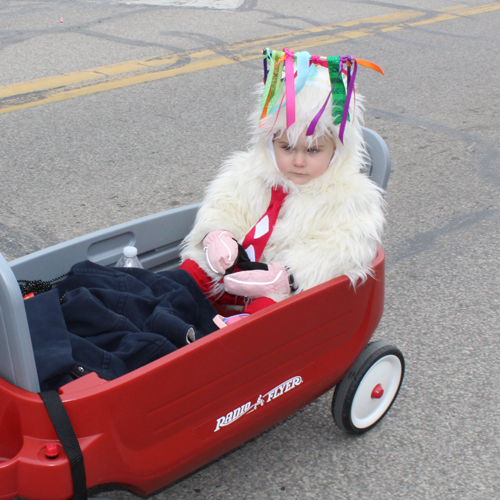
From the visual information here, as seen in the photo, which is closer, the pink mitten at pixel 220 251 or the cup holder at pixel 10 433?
the cup holder at pixel 10 433

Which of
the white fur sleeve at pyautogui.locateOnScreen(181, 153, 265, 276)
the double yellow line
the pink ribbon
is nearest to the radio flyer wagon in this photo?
the white fur sleeve at pyautogui.locateOnScreen(181, 153, 265, 276)

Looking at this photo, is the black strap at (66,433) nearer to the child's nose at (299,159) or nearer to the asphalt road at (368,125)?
the asphalt road at (368,125)

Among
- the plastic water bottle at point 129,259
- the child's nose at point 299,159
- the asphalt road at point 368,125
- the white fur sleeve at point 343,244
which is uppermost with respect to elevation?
the child's nose at point 299,159

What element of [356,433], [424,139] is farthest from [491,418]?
[424,139]

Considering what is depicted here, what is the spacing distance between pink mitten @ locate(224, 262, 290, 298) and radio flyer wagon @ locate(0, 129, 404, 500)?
0.24m

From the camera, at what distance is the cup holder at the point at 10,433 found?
1321 mm

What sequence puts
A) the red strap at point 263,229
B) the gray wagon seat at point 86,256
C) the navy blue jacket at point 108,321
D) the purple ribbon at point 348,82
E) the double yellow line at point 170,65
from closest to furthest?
the gray wagon seat at point 86,256
the navy blue jacket at point 108,321
the purple ribbon at point 348,82
the red strap at point 263,229
the double yellow line at point 170,65

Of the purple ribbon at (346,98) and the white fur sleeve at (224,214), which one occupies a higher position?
the purple ribbon at (346,98)

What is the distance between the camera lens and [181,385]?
1454mm

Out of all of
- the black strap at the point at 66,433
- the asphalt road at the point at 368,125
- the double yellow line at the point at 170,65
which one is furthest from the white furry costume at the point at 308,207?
the double yellow line at the point at 170,65

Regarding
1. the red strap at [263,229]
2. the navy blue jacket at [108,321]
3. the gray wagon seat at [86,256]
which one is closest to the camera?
the gray wagon seat at [86,256]

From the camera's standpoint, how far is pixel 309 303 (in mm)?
1674

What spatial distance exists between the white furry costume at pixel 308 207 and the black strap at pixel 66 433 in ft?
2.77

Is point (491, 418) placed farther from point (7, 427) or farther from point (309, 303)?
point (7, 427)
